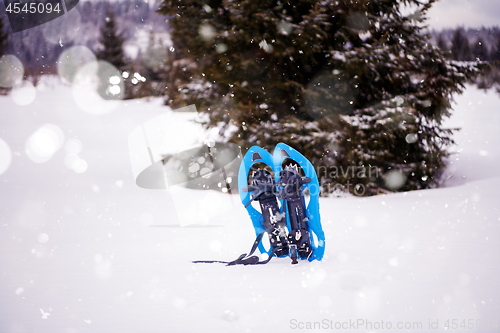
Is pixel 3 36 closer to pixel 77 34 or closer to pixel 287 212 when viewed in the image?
pixel 287 212

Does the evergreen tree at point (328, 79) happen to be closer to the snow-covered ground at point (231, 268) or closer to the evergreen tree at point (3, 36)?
the snow-covered ground at point (231, 268)

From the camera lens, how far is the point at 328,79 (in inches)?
335

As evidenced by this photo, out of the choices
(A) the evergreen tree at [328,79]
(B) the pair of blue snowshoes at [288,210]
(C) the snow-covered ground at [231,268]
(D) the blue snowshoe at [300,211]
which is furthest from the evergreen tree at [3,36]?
(D) the blue snowshoe at [300,211]

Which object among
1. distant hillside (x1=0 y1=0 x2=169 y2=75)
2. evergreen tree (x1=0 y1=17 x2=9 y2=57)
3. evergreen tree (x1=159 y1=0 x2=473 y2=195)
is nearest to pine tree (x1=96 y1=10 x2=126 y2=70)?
distant hillside (x1=0 y1=0 x2=169 y2=75)

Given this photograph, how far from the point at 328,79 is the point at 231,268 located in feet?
20.1

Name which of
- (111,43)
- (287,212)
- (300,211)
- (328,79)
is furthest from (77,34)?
(300,211)

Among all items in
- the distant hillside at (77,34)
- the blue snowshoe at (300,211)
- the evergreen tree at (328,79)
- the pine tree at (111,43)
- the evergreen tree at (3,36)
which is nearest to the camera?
the blue snowshoe at (300,211)

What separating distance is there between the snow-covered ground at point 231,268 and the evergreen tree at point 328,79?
1.20 metres

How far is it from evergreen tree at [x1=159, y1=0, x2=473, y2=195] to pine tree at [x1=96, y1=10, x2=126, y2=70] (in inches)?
1044

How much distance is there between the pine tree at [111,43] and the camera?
1249 inches

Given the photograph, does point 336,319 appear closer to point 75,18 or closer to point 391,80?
point 391,80

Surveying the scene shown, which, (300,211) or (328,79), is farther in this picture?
(328,79)

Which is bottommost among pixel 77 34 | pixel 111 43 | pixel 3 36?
pixel 77 34

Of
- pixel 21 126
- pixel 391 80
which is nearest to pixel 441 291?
pixel 391 80
